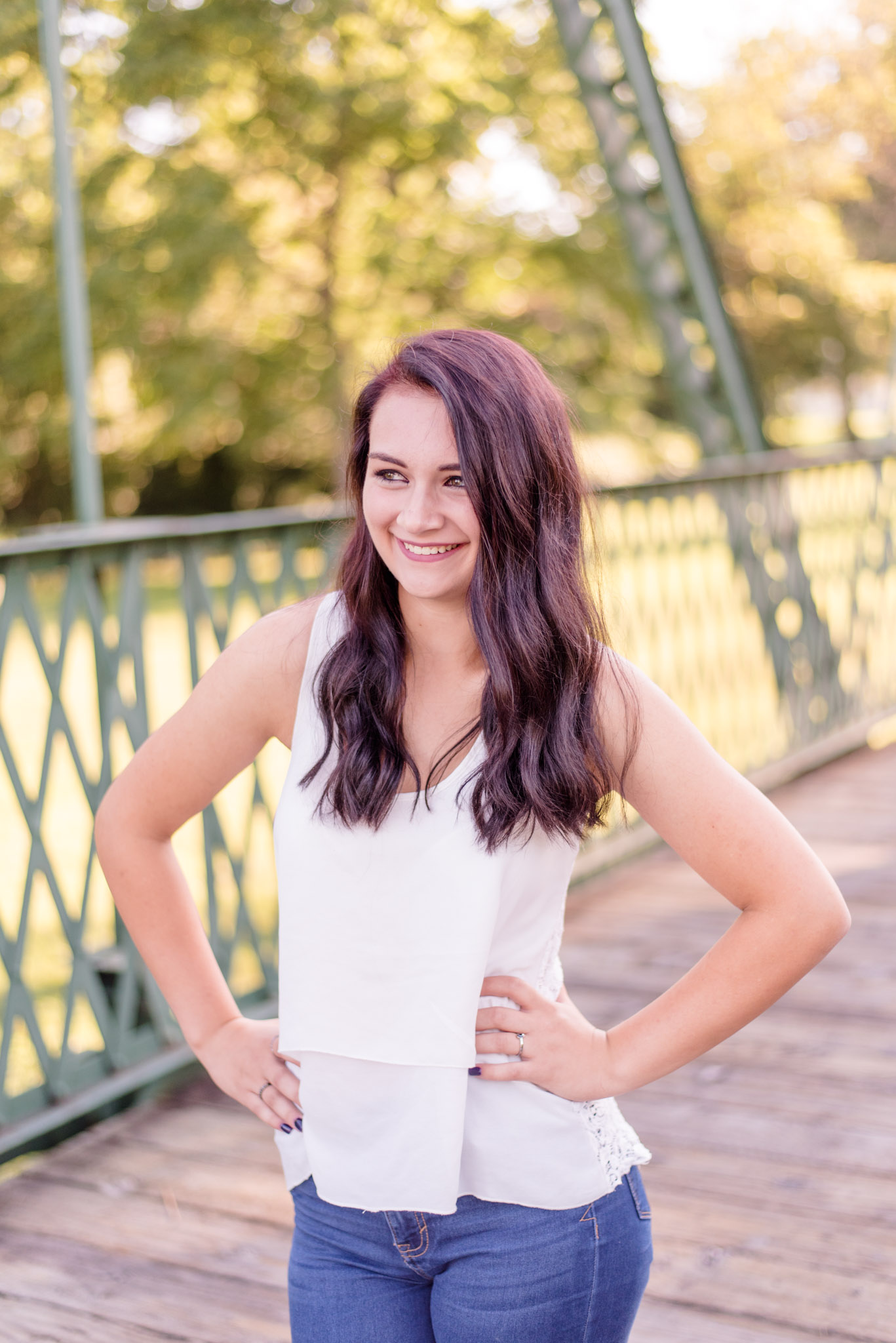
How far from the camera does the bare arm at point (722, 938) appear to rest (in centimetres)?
118

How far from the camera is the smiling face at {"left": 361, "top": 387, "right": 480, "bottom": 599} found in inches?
47.1

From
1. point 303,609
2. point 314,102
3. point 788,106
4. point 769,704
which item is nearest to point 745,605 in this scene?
point 769,704

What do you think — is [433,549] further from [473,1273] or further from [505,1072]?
[473,1273]

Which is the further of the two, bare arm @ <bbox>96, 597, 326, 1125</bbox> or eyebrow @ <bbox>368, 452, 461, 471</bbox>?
bare arm @ <bbox>96, 597, 326, 1125</bbox>

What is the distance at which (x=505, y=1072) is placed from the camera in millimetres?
1188

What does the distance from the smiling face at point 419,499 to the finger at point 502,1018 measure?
0.37 meters

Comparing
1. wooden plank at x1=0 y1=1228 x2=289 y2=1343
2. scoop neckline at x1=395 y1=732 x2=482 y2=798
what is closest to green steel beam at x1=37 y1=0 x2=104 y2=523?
wooden plank at x1=0 y1=1228 x2=289 y2=1343

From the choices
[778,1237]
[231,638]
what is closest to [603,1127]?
[778,1237]

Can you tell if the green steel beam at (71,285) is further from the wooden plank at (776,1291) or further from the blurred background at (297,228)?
the blurred background at (297,228)

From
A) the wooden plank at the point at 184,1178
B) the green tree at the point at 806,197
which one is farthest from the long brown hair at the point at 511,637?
the green tree at the point at 806,197

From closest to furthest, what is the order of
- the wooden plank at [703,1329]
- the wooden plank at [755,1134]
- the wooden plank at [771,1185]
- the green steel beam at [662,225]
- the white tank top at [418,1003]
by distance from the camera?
the white tank top at [418,1003]
the wooden plank at [703,1329]
the wooden plank at [771,1185]
the wooden plank at [755,1134]
the green steel beam at [662,225]

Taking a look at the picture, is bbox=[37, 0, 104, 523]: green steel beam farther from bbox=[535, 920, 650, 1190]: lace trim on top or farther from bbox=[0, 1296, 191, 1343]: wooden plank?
bbox=[535, 920, 650, 1190]: lace trim on top

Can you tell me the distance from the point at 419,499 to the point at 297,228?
17.1 m

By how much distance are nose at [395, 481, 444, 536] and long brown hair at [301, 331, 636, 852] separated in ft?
0.12
